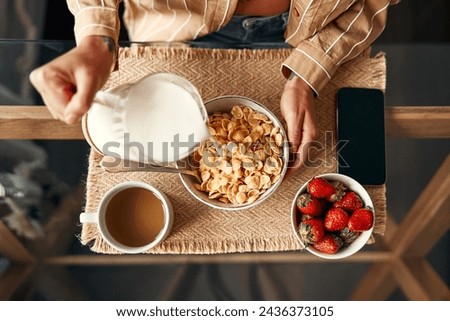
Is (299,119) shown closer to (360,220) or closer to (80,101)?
(360,220)

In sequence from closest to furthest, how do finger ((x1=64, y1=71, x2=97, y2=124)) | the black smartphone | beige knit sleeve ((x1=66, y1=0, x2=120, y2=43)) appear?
finger ((x1=64, y1=71, x2=97, y2=124)), beige knit sleeve ((x1=66, y1=0, x2=120, y2=43)), the black smartphone

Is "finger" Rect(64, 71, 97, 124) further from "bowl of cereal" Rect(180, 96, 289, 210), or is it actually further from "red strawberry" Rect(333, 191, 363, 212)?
"red strawberry" Rect(333, 191, 363, 212)

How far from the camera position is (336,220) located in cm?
64

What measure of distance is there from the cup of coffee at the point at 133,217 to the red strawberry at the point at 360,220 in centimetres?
27

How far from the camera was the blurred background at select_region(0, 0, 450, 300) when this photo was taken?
72 centimetres

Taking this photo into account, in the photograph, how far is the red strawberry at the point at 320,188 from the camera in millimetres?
634

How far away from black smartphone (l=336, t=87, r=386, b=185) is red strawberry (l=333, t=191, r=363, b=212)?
57 mm

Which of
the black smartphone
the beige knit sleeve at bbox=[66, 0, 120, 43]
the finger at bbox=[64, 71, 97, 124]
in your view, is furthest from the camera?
the black smartphone

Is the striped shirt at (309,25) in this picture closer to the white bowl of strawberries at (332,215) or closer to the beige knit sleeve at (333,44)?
the beige knit sleeve at (333,44)

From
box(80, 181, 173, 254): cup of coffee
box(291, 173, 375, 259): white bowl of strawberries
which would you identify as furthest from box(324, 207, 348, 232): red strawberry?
box(80, 181, 173, 254): cup of coffee

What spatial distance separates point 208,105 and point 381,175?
0.31 m

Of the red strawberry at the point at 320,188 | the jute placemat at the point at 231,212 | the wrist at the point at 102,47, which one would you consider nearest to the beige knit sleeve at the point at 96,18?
the wrist at the point at 102,47
